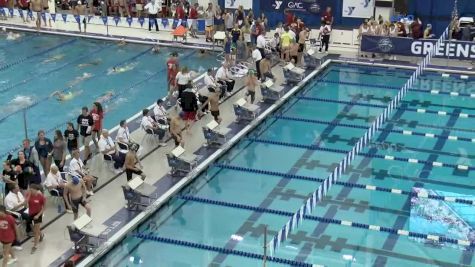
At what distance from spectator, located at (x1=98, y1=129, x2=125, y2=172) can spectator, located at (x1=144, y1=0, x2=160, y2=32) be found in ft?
37.7

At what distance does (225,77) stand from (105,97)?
3037 mm

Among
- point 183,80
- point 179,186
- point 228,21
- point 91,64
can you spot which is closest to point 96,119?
point 179,186

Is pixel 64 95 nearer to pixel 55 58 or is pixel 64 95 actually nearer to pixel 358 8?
pixel 55 58

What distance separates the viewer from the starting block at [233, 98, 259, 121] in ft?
57.4

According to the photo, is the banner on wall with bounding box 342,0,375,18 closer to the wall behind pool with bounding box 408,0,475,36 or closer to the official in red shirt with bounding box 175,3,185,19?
the wall behind pool with bounding box 408,0,475,36

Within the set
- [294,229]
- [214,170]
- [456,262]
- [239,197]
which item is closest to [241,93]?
[214,170]

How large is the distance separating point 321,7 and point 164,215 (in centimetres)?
1389

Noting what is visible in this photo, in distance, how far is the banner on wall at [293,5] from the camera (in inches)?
1012

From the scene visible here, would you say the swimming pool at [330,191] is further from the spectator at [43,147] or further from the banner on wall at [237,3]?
the banner on wall at [237,3]

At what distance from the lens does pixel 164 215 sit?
1349 centimetres

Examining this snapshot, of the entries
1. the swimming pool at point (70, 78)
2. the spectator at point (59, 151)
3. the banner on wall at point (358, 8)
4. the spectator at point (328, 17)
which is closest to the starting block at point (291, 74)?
the swimming pool at point (70, 78)

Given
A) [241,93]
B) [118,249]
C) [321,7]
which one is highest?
[321,7]

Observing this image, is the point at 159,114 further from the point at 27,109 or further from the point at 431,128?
the point at 431,128

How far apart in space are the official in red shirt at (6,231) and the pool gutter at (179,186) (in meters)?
1.02
